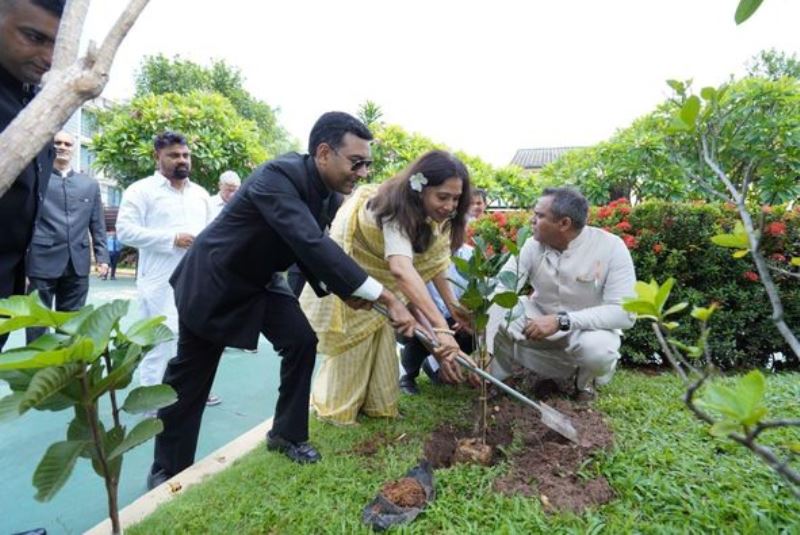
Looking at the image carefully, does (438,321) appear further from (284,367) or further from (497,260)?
(284,367)

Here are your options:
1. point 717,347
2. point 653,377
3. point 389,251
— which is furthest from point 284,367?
point 717,347

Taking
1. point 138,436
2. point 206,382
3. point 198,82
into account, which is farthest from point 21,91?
point 198,82

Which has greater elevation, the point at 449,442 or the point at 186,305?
the point at 186,305

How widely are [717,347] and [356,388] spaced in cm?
320

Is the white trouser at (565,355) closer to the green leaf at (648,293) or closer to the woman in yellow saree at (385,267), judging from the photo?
the woman in yellow saree at (385,267)

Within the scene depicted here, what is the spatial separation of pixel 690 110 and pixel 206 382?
8.19 feet

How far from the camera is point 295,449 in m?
2.63

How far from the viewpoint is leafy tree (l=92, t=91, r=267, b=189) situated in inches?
430

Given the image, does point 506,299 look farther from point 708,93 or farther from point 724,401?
point 724,401

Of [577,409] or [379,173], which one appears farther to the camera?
[379,173]

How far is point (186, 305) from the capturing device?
2508 millimetres

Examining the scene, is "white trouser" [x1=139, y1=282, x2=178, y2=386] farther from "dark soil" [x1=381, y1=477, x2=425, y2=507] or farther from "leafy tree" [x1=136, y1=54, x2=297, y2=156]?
"leafy tree" [x1=136, y1=54, x2=297, y2=156]

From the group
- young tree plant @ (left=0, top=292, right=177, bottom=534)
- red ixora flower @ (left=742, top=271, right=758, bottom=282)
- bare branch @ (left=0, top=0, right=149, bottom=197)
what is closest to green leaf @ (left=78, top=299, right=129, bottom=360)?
young tree plant @ (left=0, top=292, right=177, bottom=534)

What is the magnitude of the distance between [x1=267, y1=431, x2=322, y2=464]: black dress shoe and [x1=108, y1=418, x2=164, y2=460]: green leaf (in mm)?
1215
